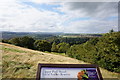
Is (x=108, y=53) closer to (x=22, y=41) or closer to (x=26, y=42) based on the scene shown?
(x=22, y=41)

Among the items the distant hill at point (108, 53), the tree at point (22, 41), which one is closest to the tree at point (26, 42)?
the tree at point (22, 41)

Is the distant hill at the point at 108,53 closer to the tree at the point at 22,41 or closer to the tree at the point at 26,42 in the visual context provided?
the tree at the point at 22,41

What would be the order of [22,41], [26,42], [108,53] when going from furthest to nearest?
1. [26,42]
2. [22,41]
3. [108,53]

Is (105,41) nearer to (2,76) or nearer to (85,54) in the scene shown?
(85,54)

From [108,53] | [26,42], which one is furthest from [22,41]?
[108,53]

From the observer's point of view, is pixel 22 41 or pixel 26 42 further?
pixel 26 42

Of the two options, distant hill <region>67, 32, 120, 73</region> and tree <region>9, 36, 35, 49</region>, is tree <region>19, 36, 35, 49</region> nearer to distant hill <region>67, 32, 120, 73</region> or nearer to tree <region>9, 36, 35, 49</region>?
tree <region>9, 36, 35, 49</region>

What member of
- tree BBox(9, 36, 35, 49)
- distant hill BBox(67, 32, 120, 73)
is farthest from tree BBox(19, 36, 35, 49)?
distant hill BBox(67, 32, 120, 73)

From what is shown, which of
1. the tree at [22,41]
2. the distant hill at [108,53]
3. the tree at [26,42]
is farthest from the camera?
the tree at [26,42]

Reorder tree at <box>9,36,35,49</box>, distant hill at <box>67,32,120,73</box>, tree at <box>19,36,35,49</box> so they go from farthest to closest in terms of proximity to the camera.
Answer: tree at <box>19,36,35,49</box>, tree at <box>9,36,35,49</box>, distant hill at <box>67,32,120,73</box>

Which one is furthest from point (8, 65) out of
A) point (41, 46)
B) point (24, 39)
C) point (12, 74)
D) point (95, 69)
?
point (41, 46)

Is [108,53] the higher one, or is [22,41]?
[22,41]

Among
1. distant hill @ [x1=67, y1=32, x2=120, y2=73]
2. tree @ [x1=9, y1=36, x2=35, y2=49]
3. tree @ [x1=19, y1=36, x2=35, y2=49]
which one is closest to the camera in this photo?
distant hill @ [x1=67, y1=32, x2=120, y2=73]

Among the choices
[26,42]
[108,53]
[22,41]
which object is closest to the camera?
[108,53]
